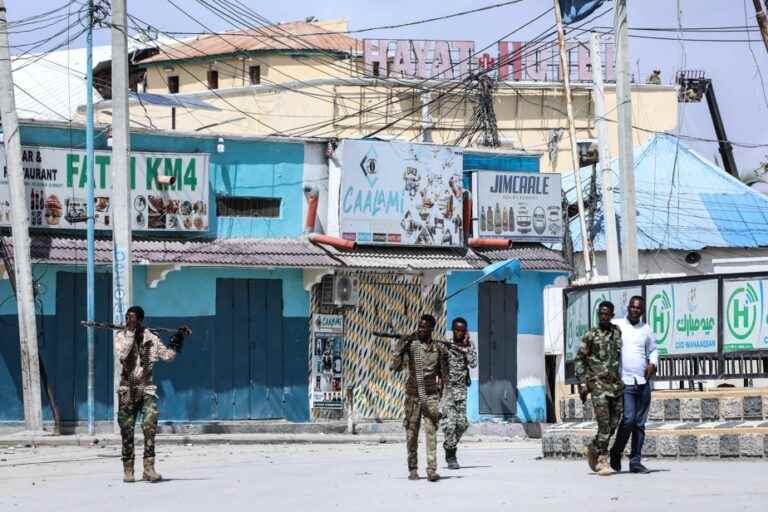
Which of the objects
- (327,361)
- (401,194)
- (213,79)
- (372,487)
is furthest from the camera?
(213,79)

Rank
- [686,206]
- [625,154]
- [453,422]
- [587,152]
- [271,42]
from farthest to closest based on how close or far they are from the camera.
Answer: [271,42] < [587,152] < [686,206] < [625,154] < [453,422]

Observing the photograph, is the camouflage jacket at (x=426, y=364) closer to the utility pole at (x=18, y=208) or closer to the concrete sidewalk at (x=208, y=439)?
the concrete sidewalk at (x=208, y=439)

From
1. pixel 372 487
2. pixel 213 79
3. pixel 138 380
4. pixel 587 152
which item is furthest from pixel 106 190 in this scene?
pixel 213 79

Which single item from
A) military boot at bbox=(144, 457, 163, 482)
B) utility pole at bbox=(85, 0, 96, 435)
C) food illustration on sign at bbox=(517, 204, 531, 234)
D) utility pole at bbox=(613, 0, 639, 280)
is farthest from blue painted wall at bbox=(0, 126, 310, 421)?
military boot at bbox=(144, 457, 163, 482)

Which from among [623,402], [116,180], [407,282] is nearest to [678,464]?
[623,402]

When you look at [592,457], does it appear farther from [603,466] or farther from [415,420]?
[415,420]

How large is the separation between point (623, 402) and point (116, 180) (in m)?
14.3

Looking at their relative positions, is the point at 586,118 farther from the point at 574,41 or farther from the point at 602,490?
the point at 602,490

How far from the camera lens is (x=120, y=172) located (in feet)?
95.1

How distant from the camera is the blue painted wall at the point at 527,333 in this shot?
1363 inches

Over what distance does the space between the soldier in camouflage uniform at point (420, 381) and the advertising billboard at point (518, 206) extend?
17689mm

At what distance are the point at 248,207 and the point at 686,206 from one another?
60.6 ft

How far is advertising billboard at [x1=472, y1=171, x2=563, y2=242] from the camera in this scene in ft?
115

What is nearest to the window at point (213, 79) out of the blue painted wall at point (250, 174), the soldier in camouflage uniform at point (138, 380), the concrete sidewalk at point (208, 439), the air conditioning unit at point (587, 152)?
the air conditioning unit at point (587, 152)
